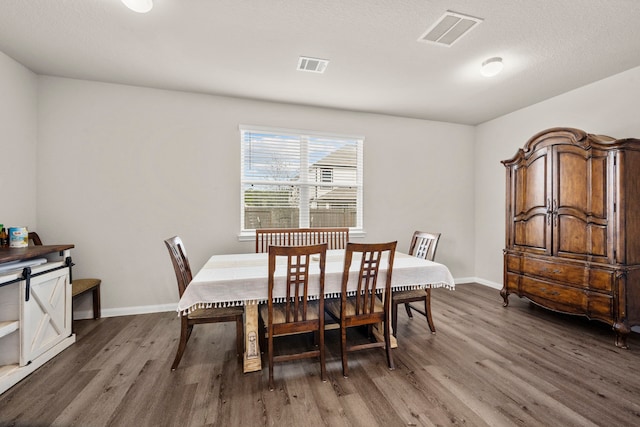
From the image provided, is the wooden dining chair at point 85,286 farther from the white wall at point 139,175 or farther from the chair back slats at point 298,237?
the chair back slats at point 298,237

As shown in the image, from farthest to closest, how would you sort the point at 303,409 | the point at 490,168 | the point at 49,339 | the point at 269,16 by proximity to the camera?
the point at 490,168 → the point at 49,339 → the point at 269,16 → the point at 303,409

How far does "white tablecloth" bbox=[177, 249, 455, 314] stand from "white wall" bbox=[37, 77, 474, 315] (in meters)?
1.21

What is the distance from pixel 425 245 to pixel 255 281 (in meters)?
1.96

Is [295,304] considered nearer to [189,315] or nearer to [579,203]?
[189,315]

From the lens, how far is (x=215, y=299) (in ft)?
6.65

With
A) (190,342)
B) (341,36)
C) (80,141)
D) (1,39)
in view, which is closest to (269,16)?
(341,36)

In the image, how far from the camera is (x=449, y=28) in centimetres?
231

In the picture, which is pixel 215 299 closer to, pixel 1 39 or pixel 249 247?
pixel 249 247

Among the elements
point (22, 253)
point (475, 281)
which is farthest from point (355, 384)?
point (475, 281)

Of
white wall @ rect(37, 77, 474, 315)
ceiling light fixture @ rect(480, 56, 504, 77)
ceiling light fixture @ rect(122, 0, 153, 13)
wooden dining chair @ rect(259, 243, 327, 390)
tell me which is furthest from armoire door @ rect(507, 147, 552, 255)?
ceiling light fixture @ rect(122, 0, 153, 13)

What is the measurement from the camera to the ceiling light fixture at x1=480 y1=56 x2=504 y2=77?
109 inches

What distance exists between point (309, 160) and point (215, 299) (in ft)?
8.30

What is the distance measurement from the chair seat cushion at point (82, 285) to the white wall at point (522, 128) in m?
5.36

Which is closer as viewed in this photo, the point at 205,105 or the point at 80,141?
the point at 80,141
